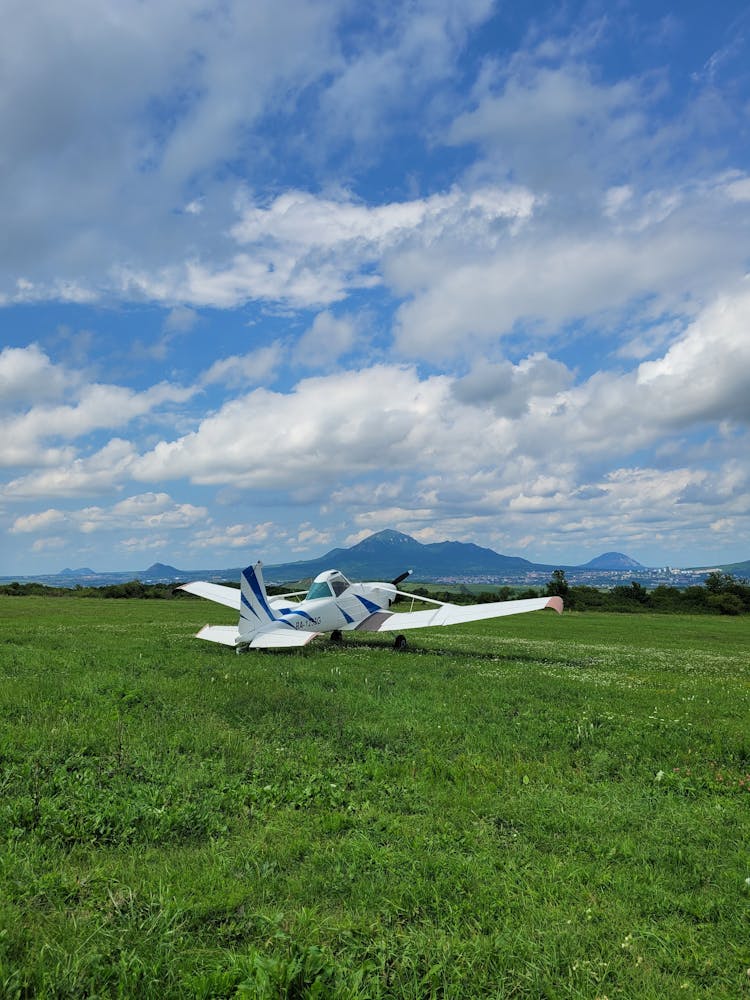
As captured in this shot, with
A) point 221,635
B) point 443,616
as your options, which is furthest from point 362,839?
point 443,616

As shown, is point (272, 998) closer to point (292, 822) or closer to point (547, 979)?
point (547, 979)

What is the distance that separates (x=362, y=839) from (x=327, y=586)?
1656 cm

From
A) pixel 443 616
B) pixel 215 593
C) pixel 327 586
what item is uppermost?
pixel 327 586

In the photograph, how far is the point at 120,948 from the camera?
427 centimetres

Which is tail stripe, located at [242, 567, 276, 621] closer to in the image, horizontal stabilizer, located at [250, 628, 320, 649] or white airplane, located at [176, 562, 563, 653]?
white airplane, located at [176, 562, 563, 653]

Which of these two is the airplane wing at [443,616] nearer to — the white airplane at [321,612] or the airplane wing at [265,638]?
the white airplane at [321,612]

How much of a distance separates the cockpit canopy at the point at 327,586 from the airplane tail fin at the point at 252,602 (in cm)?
372

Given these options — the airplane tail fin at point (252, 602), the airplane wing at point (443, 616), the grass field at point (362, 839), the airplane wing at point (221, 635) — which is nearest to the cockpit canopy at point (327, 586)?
the airplane wing at point (443, 616)

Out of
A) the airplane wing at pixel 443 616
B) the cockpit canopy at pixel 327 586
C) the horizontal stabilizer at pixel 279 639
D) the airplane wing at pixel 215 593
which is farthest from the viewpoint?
the airplane wing at pixel 215 593

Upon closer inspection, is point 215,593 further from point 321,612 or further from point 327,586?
point 321,612

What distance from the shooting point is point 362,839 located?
21.0ft

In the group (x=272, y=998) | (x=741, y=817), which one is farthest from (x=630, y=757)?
(x=272, y=998)

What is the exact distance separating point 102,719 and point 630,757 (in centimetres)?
873

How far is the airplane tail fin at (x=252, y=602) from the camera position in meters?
18.3
